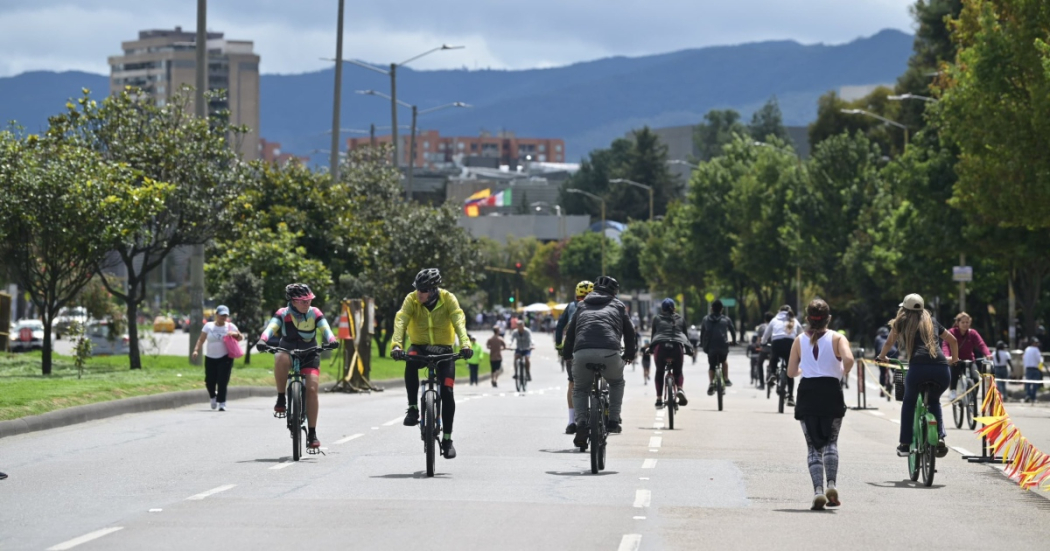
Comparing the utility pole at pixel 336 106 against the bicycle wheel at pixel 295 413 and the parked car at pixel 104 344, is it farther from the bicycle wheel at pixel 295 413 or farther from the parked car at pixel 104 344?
the bicycle wheel at pixel 295 413

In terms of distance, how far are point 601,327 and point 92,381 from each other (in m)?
14.2

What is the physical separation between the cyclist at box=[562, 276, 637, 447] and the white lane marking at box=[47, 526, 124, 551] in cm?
533

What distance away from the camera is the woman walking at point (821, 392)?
40.8 feet

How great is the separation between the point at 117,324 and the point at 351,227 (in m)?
8.43

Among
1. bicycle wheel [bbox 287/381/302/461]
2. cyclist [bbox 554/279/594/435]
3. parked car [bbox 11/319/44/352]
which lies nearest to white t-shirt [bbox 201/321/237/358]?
cyclist [bbox 554/279/594/435]

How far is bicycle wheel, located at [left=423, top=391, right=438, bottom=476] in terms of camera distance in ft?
46.1

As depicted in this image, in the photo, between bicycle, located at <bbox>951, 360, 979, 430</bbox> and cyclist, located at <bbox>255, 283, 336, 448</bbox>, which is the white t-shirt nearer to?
cyclist, located at <bbox>255, 283, 336, 448</bbox>

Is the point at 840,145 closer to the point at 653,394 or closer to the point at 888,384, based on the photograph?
the point at 888,384

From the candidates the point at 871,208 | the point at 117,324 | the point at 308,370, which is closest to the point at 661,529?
the point at 308,370

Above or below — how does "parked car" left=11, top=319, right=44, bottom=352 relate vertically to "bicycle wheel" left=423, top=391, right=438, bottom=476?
above

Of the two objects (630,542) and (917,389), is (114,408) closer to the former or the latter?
(917,389)

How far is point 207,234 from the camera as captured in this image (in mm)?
36031

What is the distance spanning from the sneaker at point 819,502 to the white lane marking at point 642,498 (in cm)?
125

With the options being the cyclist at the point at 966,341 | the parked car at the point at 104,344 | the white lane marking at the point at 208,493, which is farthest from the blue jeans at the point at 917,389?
the parked car at the point at 104,344
